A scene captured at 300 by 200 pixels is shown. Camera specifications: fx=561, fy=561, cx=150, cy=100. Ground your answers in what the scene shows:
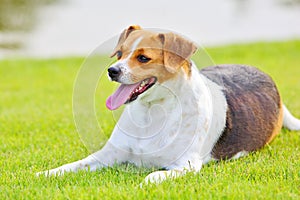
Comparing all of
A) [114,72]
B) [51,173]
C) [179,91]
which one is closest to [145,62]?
[114,72]

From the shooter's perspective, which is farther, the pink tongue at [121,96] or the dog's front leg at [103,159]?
the dog's front leg at [103,159]

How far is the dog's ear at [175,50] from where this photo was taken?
486cm

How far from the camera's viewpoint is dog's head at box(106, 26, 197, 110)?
15.6ft

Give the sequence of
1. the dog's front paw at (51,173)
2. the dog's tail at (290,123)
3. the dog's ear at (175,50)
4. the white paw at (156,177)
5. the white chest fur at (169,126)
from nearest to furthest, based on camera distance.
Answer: the white paw at (156,177), the dog's ear at (175,50), the dog's front paw at (51,173), the white chest fur at (169,126), the dog's tail at (290,123)

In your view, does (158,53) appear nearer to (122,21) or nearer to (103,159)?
(103,159)

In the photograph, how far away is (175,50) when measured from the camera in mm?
4902

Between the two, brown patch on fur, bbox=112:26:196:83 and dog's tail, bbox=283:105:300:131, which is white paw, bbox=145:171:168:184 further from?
dog's tail, bbox=283:105:300:131

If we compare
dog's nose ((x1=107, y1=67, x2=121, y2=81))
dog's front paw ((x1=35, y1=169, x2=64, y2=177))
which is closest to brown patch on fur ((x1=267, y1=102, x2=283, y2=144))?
dog's nose ((x1=107, y1=67, x2=121, y2=81))

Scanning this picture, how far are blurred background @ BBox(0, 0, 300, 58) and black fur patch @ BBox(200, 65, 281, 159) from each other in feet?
35.0

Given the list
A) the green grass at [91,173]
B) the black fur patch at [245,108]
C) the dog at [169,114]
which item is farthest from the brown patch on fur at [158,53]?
the black fur patch at [245,108]

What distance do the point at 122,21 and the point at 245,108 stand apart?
15.0 meters

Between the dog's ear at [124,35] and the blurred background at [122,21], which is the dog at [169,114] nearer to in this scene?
the dog's ear at [124,35]

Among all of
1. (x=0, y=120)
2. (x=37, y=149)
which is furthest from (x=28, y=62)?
(x=37, y=149)

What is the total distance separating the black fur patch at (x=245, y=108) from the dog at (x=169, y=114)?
0.01 meters
